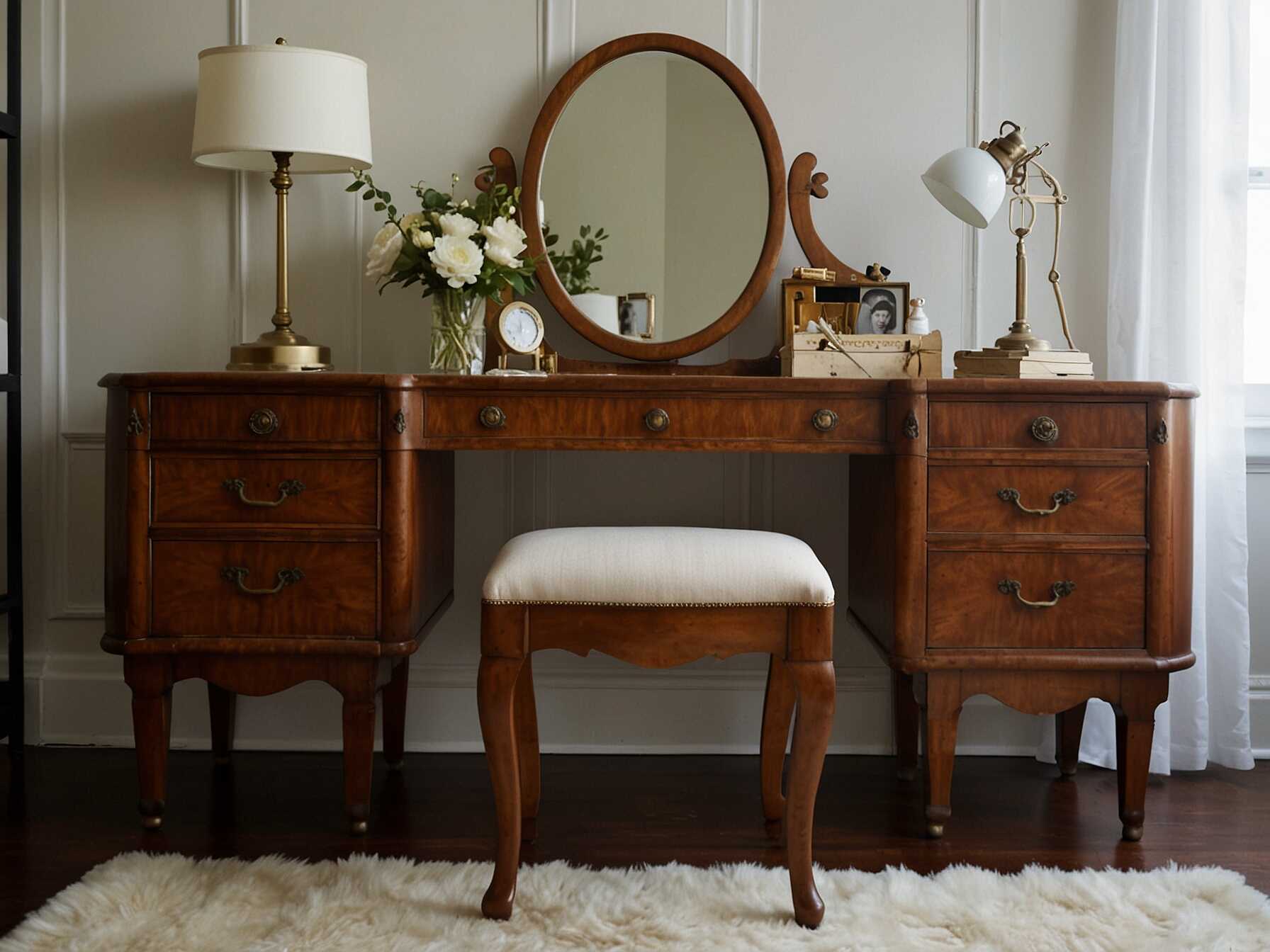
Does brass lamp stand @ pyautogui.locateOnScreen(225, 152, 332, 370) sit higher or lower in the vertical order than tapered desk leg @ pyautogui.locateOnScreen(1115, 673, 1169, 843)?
higher

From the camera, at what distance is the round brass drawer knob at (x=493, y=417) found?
6.49 ft

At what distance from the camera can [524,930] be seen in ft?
5.30

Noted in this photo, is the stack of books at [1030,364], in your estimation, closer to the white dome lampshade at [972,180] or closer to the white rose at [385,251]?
the white dome lampshade at [972,180]

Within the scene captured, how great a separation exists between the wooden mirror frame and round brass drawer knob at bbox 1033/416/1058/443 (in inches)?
29.6

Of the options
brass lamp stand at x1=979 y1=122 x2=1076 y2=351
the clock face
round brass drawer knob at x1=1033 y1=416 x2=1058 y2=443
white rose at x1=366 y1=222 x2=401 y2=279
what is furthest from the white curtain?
white rose at x1=366 y1=222 x2=401 y2=279

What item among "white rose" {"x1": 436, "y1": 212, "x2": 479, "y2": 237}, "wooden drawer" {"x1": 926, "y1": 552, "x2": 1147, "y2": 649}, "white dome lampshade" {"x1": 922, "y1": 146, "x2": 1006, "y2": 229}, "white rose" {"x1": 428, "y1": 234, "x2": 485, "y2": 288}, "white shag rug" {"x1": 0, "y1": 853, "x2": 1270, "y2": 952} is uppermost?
"white dome lampshade" {"x1": 922, "y1": 146, "x2": 1006, "y2": 229}

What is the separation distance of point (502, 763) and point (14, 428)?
4.79 ft

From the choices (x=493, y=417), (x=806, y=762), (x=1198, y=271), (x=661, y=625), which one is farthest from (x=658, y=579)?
(x=1198, y=271)

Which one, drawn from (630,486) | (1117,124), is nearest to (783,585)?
(630,486)

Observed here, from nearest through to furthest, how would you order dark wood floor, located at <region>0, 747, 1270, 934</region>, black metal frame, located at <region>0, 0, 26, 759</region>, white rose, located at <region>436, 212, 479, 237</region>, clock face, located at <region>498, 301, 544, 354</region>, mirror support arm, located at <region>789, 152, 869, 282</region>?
dark wood floor, located at <region>0, 747, 1270, 934</region> → white rose, located at <region>436, 212, 479, 237</region> → clock face, located at <region>498, 301, 544, 354</region> → black metal frame, located at <region>0, 0, 26, 759</region> → mirror support arm, located at <region>789, 152, 869, 282</region>

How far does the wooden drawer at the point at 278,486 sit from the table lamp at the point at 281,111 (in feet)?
0.94

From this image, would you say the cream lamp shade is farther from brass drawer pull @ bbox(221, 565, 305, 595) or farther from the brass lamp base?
brass drawer pull @ bbox(221, 565, 305, 595)

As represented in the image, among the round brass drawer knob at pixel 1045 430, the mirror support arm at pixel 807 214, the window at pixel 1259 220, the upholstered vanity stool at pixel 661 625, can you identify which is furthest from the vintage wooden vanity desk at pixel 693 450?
the window at pixel 1259 220

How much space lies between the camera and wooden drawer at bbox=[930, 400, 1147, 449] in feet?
6.38
